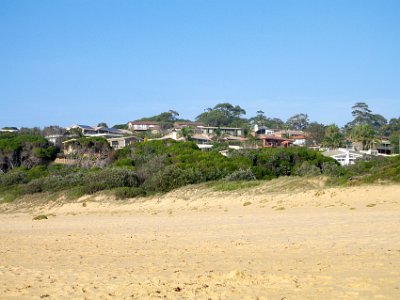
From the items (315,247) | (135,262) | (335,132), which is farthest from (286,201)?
(335,132)

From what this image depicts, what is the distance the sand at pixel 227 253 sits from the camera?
8039 mm

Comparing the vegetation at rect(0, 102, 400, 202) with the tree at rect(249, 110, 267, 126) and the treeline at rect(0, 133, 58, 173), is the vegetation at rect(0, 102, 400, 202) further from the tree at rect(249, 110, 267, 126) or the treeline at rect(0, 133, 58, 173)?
the tree at rect(249, 110, 267, 126)

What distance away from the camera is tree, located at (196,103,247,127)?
467 ft

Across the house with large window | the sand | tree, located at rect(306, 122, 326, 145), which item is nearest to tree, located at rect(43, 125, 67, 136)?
the house with large window

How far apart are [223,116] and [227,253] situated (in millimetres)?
134806

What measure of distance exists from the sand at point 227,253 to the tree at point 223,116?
116024 mm

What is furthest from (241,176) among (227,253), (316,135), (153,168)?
(316,135)

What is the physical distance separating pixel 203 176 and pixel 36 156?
106 feet

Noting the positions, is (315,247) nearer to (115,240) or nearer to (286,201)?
(115,240)

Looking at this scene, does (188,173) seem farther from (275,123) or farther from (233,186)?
Result: (275,123)

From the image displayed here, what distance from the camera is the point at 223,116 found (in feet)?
479

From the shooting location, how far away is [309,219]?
57.5ft

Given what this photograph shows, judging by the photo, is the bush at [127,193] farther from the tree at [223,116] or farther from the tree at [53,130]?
the tree at [223,116]

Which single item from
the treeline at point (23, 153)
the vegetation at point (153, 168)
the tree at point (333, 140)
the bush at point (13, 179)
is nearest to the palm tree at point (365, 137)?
the tree at point (333, 140)
